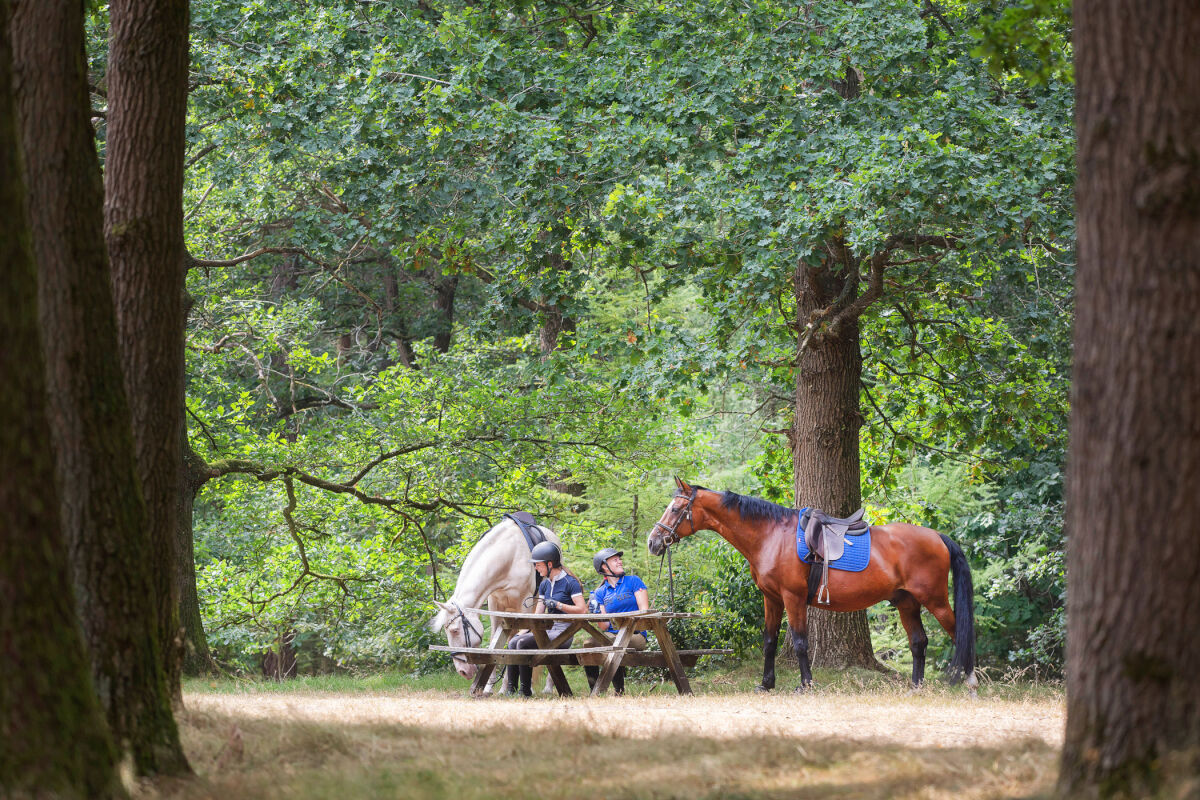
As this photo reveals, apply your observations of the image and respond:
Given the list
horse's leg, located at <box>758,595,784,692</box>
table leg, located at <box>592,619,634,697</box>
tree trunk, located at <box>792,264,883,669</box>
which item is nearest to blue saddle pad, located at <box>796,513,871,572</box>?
horse's leg, located at <box>758,595,784,692</box>

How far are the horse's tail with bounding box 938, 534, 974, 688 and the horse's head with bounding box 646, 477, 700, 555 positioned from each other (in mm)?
2829

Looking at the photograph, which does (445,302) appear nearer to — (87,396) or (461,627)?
(461,627)

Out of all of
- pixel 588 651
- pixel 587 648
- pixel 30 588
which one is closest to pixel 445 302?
pixel 587 648

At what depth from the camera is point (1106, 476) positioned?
400cm

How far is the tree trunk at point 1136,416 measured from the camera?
12.6ft

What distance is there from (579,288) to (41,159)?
9.90m

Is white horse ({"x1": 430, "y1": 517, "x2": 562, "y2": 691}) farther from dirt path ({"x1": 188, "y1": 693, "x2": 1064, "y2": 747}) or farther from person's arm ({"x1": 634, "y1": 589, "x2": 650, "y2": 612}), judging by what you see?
dirt path ({"x1": 188, "y1": 693, "x2": 1064, "y2": 747})

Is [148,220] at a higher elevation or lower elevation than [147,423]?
higher

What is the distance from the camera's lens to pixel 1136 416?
395cm

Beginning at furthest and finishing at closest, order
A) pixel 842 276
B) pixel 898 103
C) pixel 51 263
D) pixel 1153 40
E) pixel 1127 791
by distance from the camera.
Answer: pixel 842 276 → pixel 898 103 → pixel 51 263 → pixel 1153 40 → pixel 1127 791

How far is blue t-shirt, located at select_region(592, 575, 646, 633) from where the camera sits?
1167cm

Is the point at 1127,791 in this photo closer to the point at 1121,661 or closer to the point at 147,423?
the point at 1121,661

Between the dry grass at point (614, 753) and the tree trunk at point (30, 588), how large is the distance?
35.9 inches

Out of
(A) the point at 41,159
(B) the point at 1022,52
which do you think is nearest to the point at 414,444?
(B) the point at 1022,52
